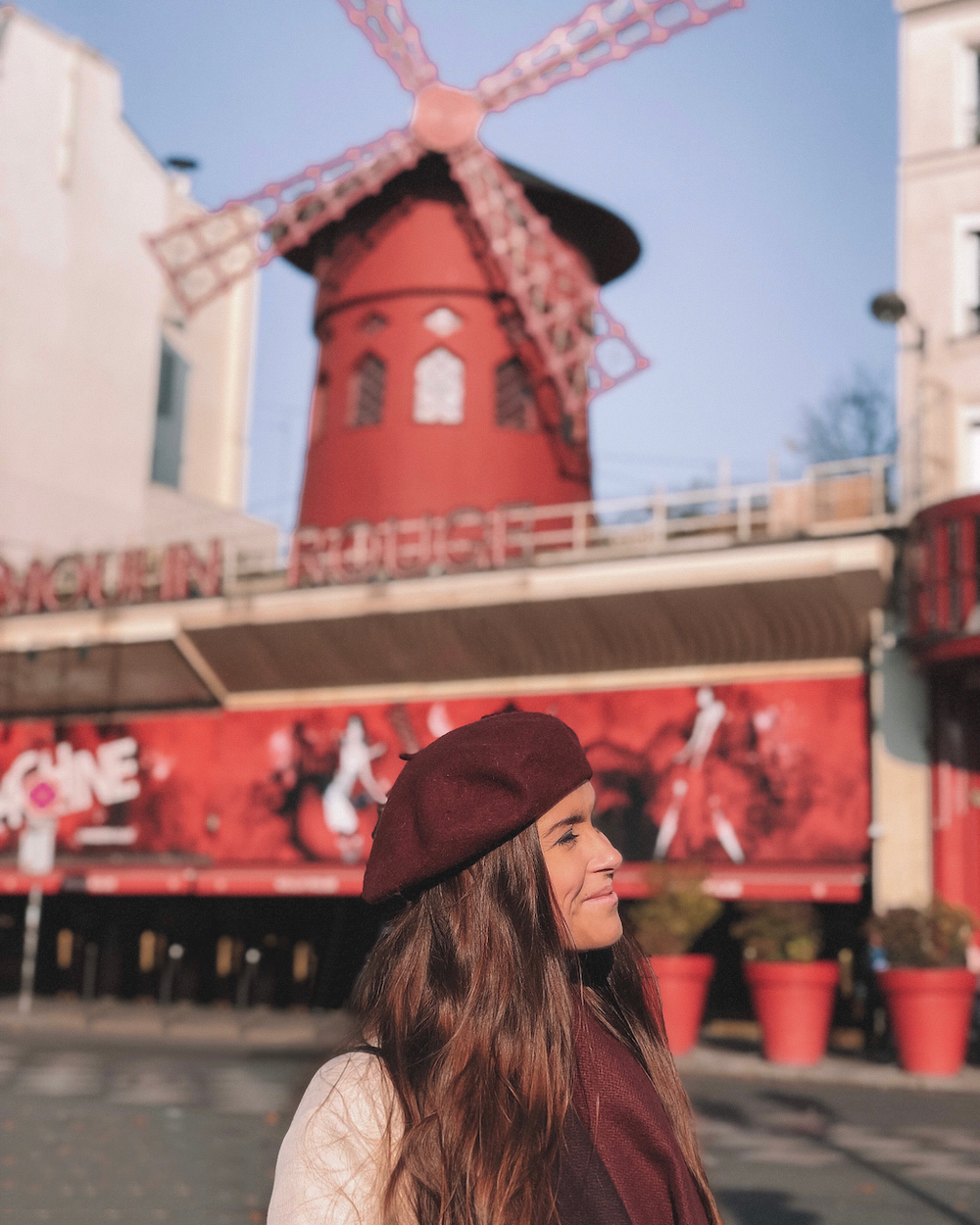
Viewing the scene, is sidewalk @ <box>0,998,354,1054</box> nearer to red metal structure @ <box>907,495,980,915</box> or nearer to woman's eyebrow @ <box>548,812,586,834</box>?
red metal structure @ <box>907,495,980,915</box>

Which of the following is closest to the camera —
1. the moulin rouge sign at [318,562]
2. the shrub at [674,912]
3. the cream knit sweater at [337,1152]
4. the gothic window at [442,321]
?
the cream knit sweater at [337,1152]

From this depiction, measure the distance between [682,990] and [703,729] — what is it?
173 inches

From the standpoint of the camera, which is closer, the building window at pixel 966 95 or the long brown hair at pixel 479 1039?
the long brown hair at pixel 479 1039

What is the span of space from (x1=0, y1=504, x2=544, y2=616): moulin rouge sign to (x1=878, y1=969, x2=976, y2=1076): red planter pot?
7291mm

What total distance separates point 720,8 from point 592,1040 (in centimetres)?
2039

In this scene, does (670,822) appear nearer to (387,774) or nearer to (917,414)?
(387,774)

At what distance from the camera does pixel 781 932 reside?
1259 cm

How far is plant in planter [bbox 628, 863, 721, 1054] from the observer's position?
12.7m

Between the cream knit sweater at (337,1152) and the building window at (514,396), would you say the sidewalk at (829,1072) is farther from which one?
the cream knit sweater at (337,1152)

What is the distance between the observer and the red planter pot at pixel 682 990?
1266 centimetres

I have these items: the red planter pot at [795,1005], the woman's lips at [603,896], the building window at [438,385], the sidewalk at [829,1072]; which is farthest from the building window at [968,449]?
the woman's lips at [603,896]

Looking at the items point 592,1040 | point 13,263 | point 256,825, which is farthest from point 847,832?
point 13,263

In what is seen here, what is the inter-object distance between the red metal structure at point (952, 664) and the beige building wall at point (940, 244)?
854mm

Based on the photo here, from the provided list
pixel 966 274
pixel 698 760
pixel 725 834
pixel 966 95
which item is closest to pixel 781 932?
pixel 725 834
